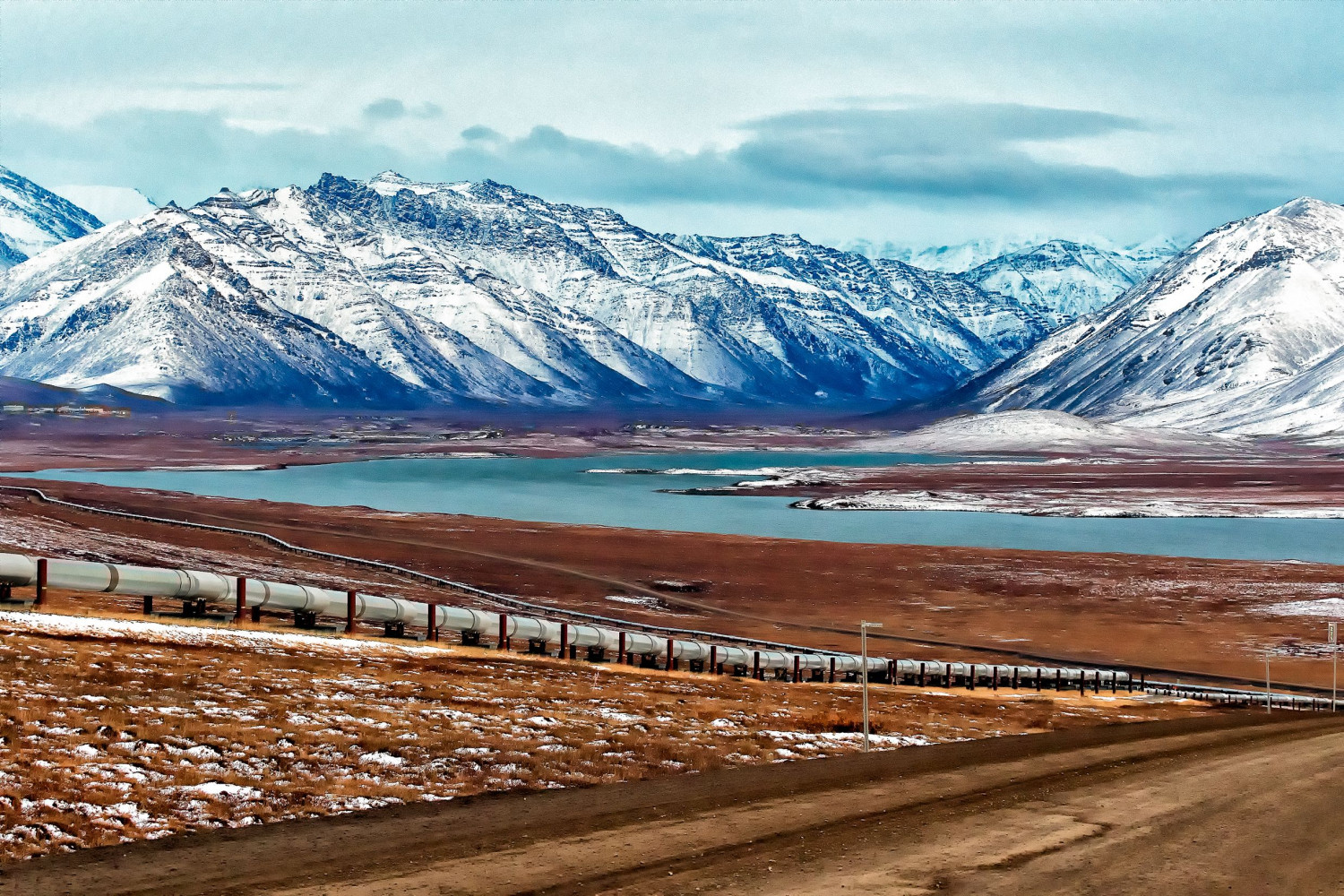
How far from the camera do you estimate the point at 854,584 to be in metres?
103

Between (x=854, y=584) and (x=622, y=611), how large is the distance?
24497mm

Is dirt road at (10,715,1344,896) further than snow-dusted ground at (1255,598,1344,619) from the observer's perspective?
No

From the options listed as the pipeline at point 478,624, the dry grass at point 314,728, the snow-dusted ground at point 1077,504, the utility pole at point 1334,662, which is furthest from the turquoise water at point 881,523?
the dry grass at point 314,728

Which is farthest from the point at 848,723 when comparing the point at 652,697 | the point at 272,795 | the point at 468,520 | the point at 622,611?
the point at 468,520

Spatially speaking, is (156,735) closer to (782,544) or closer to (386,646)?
(386,646)

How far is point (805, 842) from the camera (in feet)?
70.2

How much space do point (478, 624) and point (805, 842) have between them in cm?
2793

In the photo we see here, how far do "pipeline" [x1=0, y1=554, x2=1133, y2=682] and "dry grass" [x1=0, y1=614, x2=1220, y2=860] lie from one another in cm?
388

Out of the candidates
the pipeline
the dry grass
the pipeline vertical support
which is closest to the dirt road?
the dry grass

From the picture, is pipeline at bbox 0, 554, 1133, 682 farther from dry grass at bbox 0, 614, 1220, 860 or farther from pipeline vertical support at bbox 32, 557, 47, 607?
dry grass at bbox 0, 614, 1220, 860

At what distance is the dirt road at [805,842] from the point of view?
18713mm

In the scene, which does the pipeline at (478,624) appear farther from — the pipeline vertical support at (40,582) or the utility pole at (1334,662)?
the utility pole at (1334,662)

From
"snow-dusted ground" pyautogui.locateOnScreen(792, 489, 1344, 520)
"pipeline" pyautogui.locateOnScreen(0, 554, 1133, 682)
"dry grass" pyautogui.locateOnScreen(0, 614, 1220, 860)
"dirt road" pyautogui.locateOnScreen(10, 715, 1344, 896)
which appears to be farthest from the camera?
"snow-dusted ground" pyautogui.locateOnScreen(792, 489, 1344, 520)

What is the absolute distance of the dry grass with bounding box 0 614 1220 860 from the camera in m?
21.2
